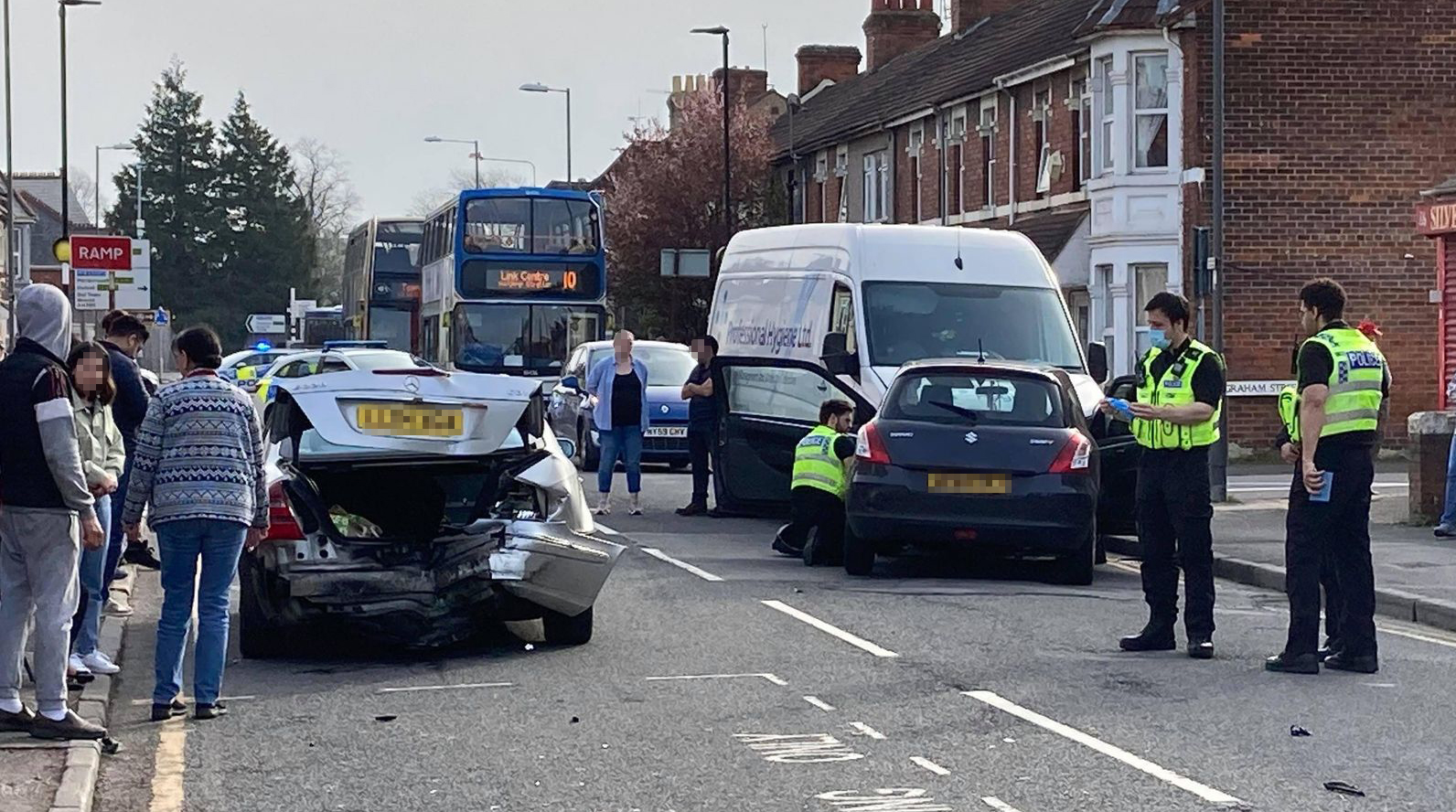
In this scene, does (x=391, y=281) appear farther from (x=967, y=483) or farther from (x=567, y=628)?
(x=567, y=628)

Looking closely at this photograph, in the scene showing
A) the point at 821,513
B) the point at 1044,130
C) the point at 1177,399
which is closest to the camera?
the point at 1177,399

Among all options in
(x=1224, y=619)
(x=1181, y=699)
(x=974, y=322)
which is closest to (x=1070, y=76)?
(x=974, y=322)

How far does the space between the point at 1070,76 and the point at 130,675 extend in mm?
27368

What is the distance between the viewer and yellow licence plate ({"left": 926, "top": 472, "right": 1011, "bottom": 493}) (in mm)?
13945

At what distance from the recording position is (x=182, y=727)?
895 centimetres

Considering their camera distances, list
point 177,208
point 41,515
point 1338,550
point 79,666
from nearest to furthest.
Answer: point 41,515 < point 79,666 < point 1338,550 < point 177,208

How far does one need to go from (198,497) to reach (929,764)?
10.8ft

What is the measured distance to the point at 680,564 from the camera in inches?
611

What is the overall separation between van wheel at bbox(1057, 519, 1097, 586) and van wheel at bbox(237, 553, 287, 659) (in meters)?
5.74

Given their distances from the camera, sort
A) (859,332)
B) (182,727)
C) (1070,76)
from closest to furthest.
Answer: (182,727) < (859,332) < (1070,76)

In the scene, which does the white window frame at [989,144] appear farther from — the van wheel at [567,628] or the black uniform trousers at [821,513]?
the van wheel at [567,628]

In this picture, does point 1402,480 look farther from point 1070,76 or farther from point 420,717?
point 420,717

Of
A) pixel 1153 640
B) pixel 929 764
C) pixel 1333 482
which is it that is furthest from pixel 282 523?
pixel 1333 482

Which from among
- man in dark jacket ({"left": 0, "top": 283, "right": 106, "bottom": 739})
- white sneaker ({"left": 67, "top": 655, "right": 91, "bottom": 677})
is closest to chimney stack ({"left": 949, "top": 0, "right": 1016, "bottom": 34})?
white sneaker ({"left": 67, "top": 655, "right": 91, "bottom": 677})
